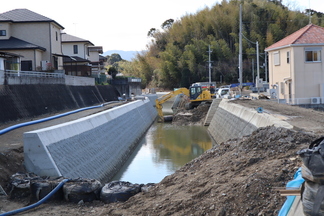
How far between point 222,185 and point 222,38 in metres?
61.0

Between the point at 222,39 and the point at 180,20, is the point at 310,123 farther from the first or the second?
the point at 180,20

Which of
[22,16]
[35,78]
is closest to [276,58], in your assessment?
[35,78]

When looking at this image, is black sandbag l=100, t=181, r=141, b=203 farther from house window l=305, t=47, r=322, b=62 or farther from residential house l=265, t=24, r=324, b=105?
house window l=305, t=47, r=322, b=62

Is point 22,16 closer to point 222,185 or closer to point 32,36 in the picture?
point 32,36

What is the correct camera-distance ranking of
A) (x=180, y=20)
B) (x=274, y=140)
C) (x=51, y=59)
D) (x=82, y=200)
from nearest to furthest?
1. (x=82, y=200)
2. (x=274, y=140)
3. (x=51, y=59)
4. (x=180, y=20)

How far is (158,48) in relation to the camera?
7744 cm

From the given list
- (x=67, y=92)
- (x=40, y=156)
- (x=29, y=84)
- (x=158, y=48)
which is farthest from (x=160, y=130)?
(x=158, y=48)

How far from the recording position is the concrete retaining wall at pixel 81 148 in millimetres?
10219

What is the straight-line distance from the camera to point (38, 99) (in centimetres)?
2200

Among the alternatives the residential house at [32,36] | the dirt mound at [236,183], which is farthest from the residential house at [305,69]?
the residential house at [32,36]

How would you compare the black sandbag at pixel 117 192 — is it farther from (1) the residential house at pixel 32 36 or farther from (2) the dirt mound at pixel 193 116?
(1) the residential house at pixel 32 36

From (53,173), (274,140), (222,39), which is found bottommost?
(53,173)

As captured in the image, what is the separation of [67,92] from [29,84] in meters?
6.24

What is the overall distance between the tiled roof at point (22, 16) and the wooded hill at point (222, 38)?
3165cm
